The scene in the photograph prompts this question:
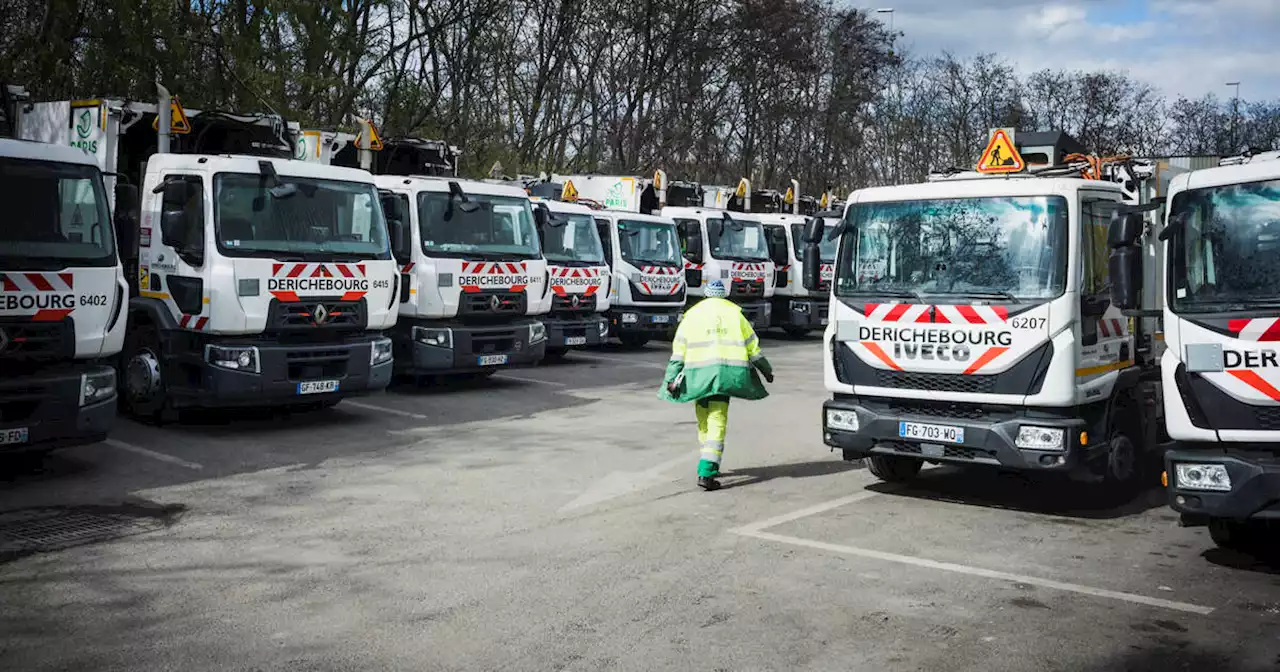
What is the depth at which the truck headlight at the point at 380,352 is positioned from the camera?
1185 cm

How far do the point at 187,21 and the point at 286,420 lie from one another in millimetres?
9167

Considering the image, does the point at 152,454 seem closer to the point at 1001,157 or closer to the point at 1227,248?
the point at 1001,157

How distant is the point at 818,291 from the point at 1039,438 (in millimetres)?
3093

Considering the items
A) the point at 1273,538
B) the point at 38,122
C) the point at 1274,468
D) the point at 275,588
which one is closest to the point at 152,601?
the point at 275,588

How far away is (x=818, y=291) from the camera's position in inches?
417

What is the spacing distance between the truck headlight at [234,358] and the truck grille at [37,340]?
6.39 feet

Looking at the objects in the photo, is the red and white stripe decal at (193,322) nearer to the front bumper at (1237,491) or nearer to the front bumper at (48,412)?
the front bumper at (48,412)

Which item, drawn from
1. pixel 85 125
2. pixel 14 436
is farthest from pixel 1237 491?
pixel 85 125

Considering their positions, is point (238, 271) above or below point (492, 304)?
above

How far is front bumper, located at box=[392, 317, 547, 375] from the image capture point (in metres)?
13.9

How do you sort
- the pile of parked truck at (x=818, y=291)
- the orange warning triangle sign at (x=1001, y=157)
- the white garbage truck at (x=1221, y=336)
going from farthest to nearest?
the orange warning triangle sign at (x=1001, y=157) < the pile of parked truck at (x=818, y=291) < the white garbage truck at (x=1221, y=336)

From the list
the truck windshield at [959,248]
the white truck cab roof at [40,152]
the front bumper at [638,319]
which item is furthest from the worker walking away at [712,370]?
the front bumper at [638,319]

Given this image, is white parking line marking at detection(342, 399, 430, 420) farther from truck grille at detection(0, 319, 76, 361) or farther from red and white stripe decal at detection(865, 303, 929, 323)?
red and white stripe decal at detection(865, 303, 929, 323)

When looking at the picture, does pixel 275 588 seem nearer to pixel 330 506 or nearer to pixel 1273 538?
pixel 330 506
